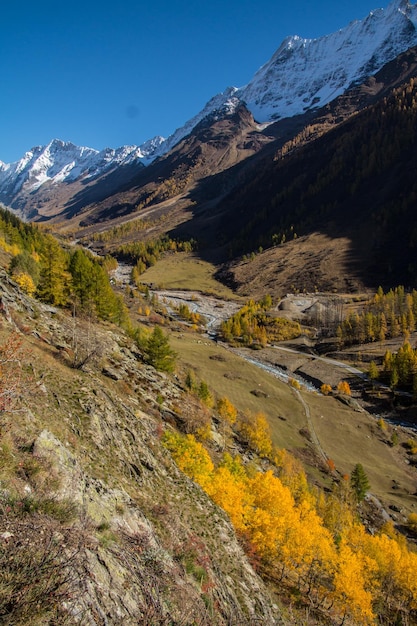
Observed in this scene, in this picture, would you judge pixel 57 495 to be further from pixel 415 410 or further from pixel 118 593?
pixel 415 410

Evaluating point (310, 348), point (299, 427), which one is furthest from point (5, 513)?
point (310, 348)

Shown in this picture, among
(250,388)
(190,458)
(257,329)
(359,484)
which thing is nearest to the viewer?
(190,458)

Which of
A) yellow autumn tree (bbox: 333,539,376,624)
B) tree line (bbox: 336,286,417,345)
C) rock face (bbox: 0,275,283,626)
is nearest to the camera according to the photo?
rock face (bbox: 0,275,283,626)

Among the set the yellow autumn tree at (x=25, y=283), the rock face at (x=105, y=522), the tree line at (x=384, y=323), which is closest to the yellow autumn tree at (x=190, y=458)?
the rock face at (x=105, y=522)

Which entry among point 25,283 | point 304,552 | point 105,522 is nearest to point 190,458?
point 304,552

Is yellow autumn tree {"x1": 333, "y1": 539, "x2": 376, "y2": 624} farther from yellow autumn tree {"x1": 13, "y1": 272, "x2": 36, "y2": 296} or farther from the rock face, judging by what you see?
yellow autumn tree {"x1": 13, "y1": 272, "x2": 36, "y2": 296}

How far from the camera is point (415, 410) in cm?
10325

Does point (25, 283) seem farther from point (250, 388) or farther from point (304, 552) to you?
point (250, 388)

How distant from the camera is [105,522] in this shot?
11930 mm

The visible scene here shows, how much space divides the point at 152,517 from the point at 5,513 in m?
8.21

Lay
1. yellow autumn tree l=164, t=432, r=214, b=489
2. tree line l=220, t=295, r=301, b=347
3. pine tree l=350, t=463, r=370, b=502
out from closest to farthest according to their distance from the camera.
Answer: yellow autumn tree l=164, t=432, r=214, b=489 < pine tree l=350, t=463, r=370, b=502 < tree line l=220, t=295, r=301, b=347

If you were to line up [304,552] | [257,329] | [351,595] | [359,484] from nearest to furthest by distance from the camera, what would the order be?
1. [304,552]
2. [351,595]
3. [359,484]
4. [257,329]

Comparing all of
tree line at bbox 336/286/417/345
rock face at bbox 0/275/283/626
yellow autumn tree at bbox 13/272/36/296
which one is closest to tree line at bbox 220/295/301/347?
tree line at bbox 336/286/417/345

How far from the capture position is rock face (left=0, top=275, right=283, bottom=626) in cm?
862
